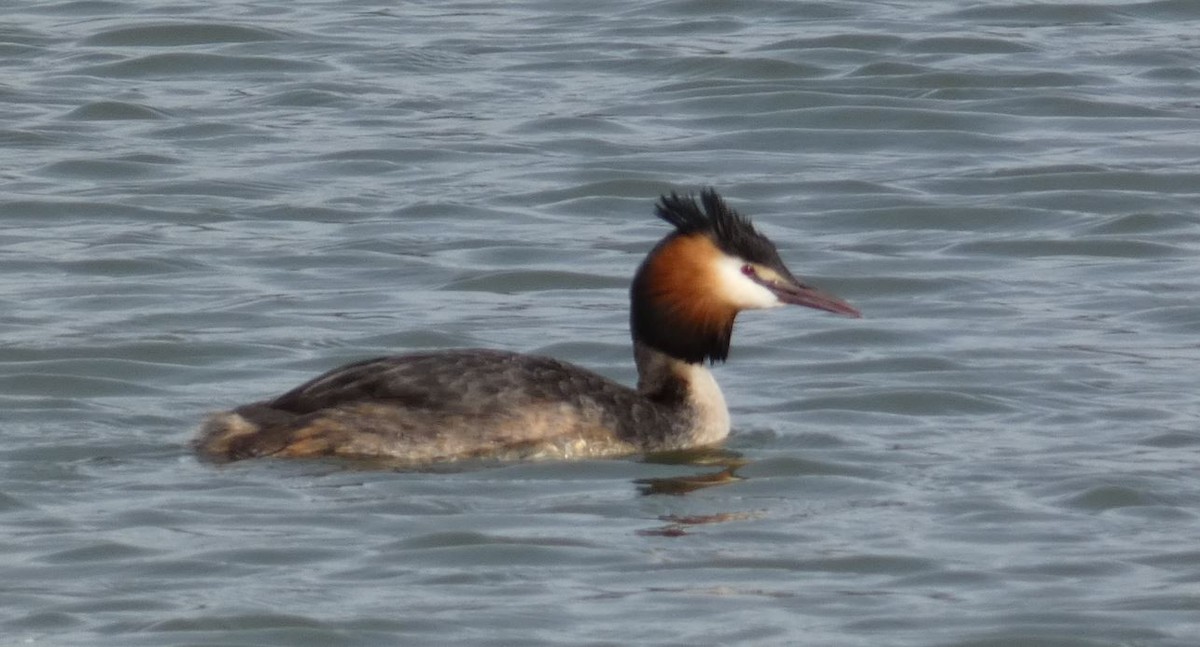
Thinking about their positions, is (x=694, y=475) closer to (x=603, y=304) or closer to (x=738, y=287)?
(x=738, y=287)

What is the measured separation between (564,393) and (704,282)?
799mm

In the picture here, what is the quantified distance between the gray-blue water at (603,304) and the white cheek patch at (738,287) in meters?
0.49

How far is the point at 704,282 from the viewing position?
421 inches

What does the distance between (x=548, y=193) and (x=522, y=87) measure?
258 centimetres

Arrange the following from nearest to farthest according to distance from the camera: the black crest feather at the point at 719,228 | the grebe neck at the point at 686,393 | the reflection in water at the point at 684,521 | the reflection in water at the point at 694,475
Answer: the reflection in water at the point at 684,521, the reflection in water at the point at 694,475, the grebe neck at the point at 686,393, the black crest feather at the point at 719,228

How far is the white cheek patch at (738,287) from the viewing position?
1070 cm

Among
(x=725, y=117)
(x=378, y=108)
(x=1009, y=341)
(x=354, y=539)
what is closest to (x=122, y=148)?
(x=378, y=108)

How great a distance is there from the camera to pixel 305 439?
10.0 meters

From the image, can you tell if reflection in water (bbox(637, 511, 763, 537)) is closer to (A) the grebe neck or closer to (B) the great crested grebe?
(B) the great crested grebe

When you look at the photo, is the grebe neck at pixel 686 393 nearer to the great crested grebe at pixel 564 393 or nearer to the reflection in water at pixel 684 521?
the great crested grebe at pixel 564 393

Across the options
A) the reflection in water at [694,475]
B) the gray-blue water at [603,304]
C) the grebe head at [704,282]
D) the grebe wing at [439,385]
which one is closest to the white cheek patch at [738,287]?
the grebe head at [704,282]

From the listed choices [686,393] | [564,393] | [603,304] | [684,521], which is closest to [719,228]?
[686,393]

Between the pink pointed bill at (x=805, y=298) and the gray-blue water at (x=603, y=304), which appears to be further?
the pink pointed bill at (x=805, y=298)

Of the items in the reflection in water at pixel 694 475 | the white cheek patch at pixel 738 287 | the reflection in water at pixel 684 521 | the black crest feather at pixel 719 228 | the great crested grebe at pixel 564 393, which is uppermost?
the black crest feather at pixel 719 228
